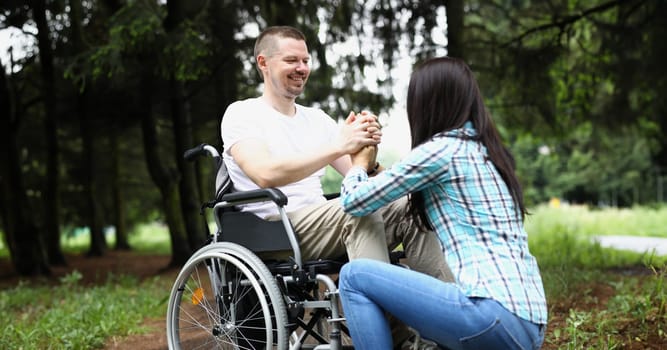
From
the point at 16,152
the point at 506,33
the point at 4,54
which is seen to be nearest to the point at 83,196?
the point at 16,152

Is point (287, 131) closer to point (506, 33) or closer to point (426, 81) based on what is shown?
point (426, 81)

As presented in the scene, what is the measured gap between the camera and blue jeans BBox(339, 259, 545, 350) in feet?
6.49

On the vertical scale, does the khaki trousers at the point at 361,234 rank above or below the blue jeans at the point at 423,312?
above

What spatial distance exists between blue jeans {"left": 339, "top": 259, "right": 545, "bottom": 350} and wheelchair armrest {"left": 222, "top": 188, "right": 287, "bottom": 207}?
392 mm

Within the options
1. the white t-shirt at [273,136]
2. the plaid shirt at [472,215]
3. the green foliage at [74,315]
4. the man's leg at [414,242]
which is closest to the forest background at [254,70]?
the green foliage at [74,315]

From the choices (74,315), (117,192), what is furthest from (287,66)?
(117,192)

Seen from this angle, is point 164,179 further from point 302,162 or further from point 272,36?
point 302,162

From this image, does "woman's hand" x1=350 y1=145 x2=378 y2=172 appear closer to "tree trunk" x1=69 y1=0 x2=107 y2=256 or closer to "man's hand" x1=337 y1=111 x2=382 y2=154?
"man's hand" x1=337 y1=111 x2=382 y2=154

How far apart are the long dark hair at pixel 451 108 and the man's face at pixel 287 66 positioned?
2.66 ft

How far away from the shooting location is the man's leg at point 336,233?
2369 millimetres

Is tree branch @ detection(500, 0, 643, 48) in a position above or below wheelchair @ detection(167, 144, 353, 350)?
above

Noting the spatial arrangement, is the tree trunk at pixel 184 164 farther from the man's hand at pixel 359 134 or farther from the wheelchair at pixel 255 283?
the man's hand at pixel 359 134

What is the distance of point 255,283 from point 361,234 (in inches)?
16.0

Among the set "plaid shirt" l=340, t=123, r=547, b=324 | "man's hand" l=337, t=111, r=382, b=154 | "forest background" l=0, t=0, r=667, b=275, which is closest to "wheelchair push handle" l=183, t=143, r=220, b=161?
"man's hand" l=337, t=111, r=382, b=154
